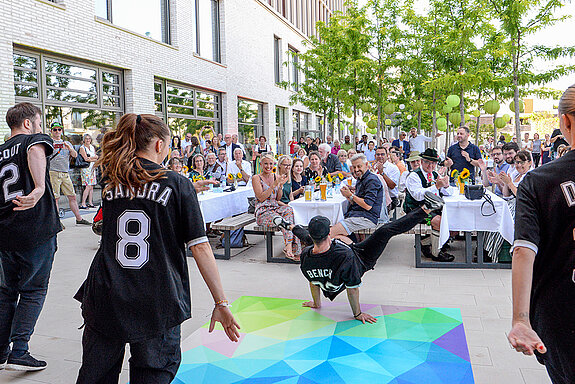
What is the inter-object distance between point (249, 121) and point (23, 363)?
19.7 metres

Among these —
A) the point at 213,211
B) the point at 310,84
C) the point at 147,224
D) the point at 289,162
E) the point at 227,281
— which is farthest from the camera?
the point at 310,84

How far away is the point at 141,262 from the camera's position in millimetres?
2133

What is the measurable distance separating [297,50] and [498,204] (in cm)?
2479

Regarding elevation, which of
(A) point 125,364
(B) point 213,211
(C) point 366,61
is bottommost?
(A) point 125,364

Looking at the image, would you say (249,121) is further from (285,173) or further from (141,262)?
(141,262)

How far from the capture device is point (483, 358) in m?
3.74

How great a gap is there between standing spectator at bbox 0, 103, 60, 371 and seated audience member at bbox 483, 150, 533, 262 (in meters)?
5.31

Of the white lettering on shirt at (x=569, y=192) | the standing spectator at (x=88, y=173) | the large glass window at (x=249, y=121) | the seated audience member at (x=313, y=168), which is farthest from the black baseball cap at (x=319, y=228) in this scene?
the large glass window at (x=249, y=121)

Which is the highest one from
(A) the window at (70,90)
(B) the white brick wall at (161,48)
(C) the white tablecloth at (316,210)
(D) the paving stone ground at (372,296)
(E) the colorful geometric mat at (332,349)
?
(B) the white brick wall at (161,48)

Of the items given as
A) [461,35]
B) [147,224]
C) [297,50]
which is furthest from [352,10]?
[147,224]

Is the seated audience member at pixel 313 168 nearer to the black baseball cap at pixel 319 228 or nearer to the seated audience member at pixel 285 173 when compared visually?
the seated audience member at pixel 285 173

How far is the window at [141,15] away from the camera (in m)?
12.6

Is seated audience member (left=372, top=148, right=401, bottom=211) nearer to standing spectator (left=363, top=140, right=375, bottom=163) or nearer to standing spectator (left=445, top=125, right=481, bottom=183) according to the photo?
standing spectator (left=445, top=125, right=481, bottom=183)

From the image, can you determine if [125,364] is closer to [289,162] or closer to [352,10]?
[289,162]
